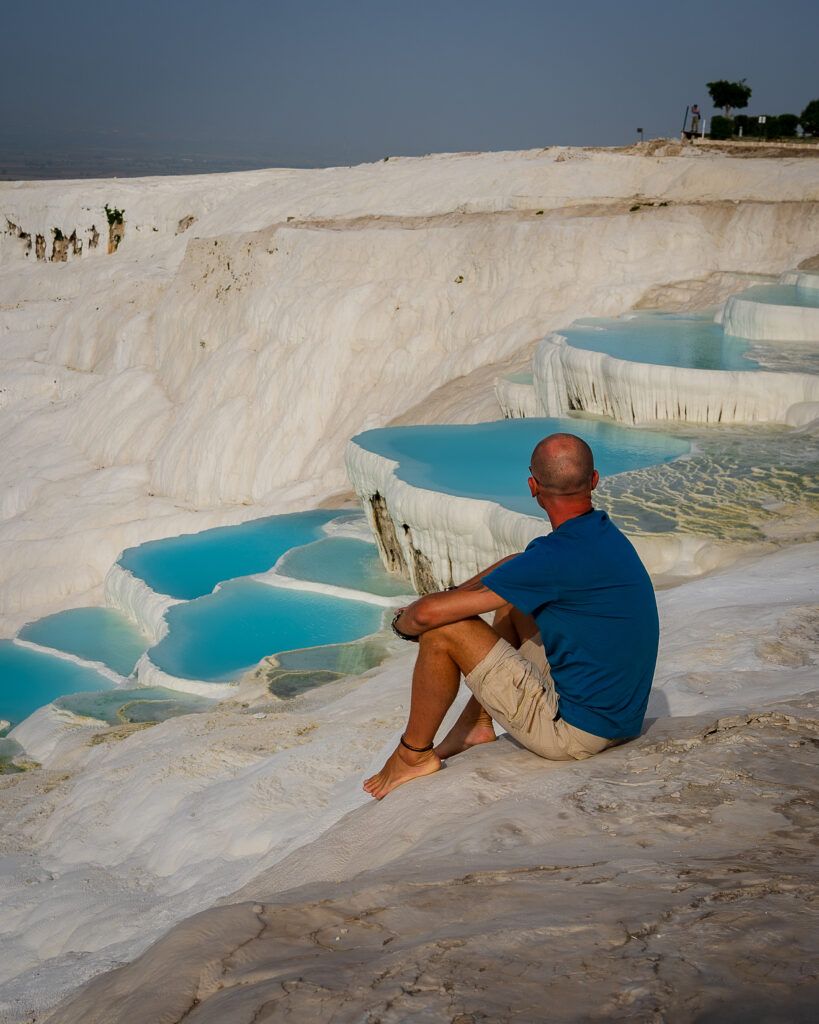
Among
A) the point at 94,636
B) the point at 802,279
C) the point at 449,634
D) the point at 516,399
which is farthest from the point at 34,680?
the point at 802,279

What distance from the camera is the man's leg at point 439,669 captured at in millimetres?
3115

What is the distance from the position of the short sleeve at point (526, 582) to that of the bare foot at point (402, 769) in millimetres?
676

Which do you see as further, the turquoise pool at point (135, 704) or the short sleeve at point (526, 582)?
the turquoise pool at point (135, 704)

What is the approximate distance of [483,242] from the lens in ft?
64.2

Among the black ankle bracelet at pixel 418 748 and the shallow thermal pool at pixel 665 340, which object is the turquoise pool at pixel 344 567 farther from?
the black ankle bracelet at pixel 418 748

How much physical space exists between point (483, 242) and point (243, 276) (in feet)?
17.9

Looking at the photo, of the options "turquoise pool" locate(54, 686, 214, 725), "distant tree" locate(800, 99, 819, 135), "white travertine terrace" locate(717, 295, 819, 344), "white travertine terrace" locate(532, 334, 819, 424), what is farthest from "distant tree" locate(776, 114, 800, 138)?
"turquoise pool" locate(54, 686, 214, 725)

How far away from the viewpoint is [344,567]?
38.0ft

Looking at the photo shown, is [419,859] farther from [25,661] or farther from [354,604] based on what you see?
[25,661]

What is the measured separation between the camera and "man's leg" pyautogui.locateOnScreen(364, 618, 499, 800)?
3.12 metres

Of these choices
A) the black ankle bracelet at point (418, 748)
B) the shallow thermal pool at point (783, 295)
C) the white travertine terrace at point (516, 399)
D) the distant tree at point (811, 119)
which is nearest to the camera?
the black ankle bracelet at point (418, 748)

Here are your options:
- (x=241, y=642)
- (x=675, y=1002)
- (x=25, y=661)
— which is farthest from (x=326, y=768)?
(x=25, y=661)

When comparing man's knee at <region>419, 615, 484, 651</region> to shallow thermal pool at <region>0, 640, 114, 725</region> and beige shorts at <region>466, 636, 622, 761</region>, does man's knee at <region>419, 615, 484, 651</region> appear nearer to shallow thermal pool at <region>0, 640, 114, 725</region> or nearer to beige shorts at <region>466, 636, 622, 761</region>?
beige shorts at <region>466, 636, 622, 761</region>

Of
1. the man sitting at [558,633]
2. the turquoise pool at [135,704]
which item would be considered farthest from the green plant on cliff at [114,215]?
the man sitting at [558,633]
